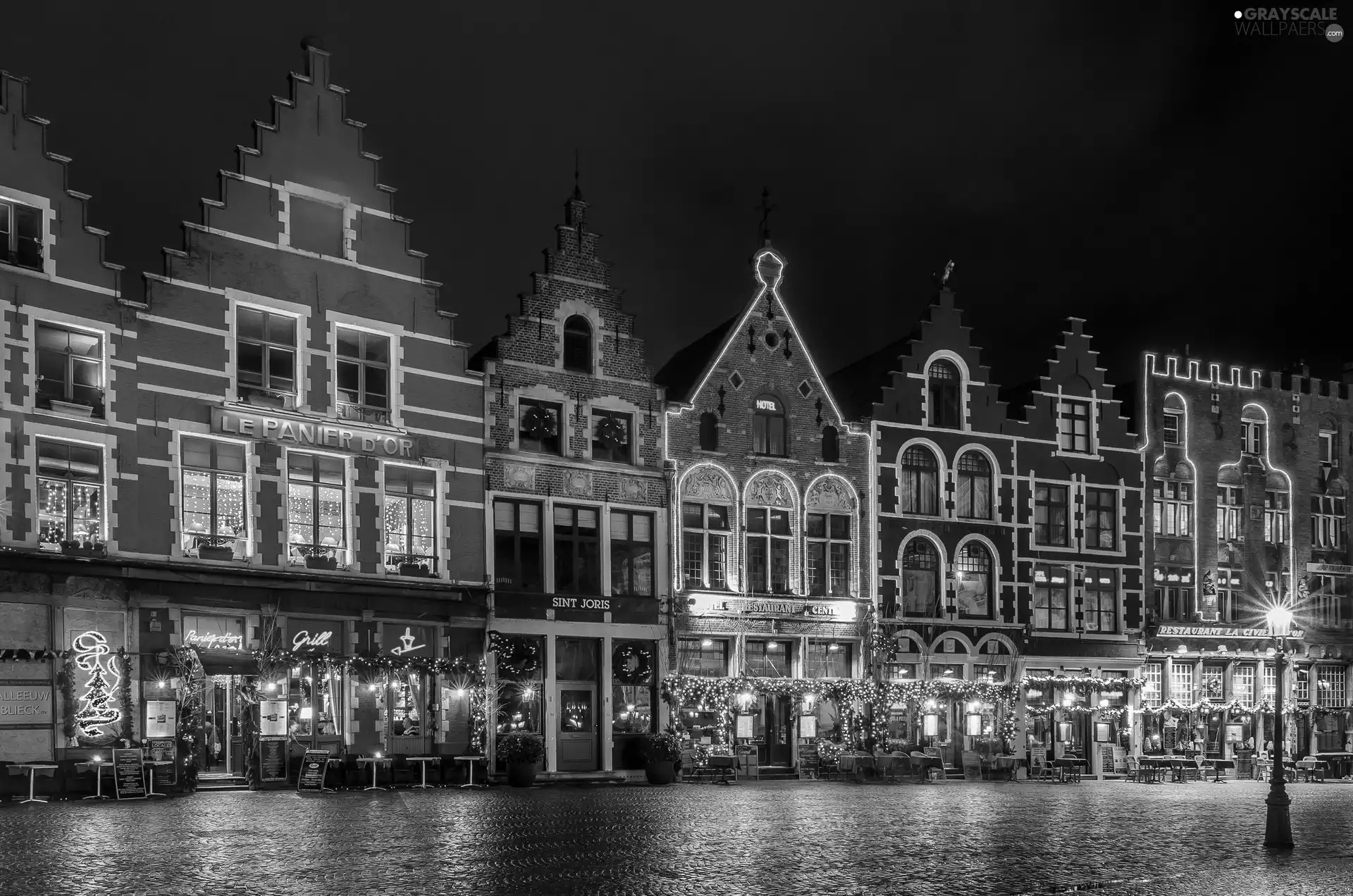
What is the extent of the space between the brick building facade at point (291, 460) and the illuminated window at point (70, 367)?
194mm

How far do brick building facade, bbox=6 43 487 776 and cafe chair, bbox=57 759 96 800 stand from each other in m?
0.81

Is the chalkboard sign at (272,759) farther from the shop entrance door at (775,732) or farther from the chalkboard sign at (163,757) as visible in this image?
the shop entrance door at (775,732)

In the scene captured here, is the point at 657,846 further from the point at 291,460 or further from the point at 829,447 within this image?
the point at 829,447

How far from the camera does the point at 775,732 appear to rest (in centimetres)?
4084

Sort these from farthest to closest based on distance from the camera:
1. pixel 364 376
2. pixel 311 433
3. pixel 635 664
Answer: pixel 635 664 → pixel 364 376 → pixel 311 433

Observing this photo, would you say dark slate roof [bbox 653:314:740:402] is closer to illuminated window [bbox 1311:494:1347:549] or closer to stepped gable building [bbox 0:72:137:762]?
stepped gable building [bbox 0:72:137:762]

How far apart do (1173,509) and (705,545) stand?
16.2 m

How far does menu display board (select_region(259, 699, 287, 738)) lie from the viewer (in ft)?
107

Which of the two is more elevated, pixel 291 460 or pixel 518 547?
pixel 291 460

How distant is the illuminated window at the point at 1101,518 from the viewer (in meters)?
46.7

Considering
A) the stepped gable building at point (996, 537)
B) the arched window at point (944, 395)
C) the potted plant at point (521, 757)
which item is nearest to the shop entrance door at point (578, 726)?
the potted plant at point (521, 757)

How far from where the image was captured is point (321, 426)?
34531 millimetres

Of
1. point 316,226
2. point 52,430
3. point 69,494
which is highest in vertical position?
point 316,226

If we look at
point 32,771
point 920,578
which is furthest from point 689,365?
point 32,771
